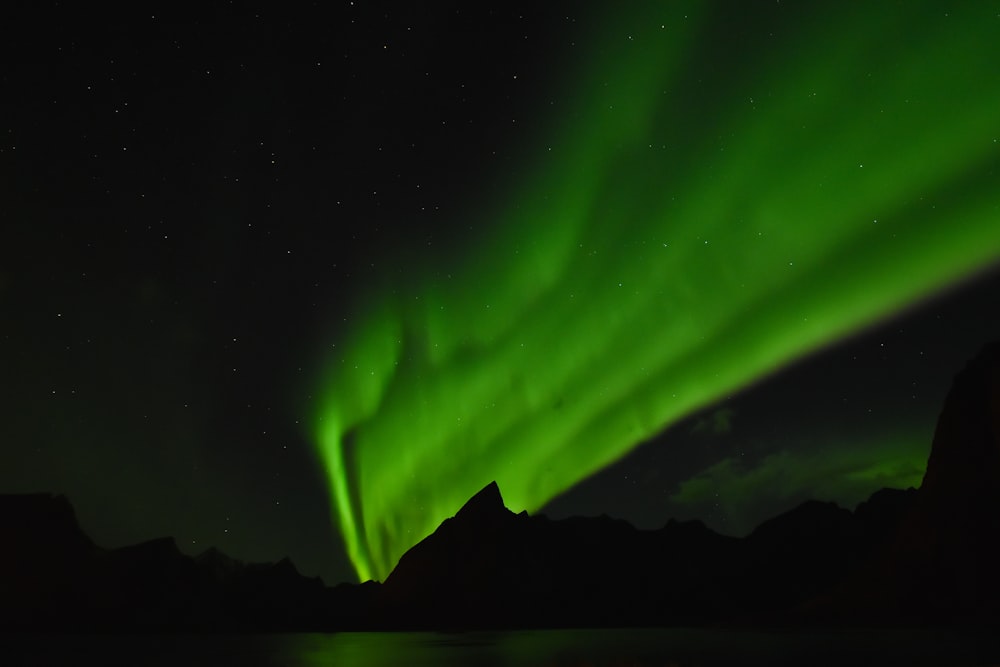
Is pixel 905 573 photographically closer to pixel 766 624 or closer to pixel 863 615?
pixel 863 615

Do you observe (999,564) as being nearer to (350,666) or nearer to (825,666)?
→ (825,666)

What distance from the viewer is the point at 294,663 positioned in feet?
206

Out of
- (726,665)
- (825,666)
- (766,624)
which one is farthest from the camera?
(766,624)

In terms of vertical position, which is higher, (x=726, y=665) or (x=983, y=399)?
(x=983, y=399)

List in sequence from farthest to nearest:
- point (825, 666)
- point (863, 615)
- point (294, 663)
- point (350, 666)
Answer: point (863, 615)
point (294, 663)
point (350, 666)
point (825, 666)

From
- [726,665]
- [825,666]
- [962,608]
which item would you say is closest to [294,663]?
[726,665]

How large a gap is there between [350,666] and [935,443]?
125 m

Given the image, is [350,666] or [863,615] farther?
[863,615]

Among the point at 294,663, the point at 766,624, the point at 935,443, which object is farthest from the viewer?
the point at 766,624

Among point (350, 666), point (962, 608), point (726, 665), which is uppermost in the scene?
point (350, 666)

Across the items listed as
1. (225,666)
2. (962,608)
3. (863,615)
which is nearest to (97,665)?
(225,666)

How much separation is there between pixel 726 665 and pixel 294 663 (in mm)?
35234

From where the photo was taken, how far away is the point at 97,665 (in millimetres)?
65500

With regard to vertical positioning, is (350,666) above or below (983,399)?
below
